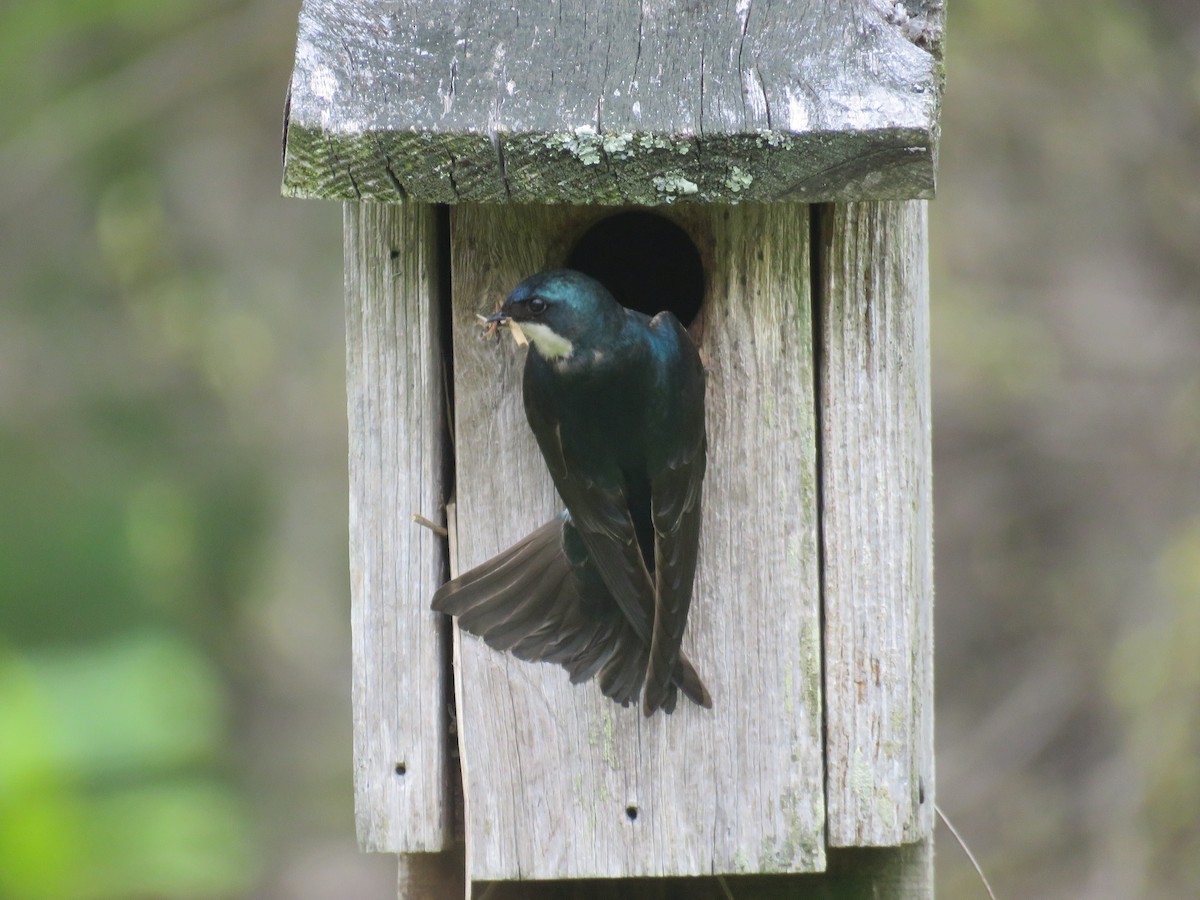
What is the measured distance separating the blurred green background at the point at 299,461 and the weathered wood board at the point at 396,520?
191cm

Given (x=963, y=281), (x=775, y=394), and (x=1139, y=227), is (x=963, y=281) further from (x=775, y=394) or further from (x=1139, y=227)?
(x=775, y=394)

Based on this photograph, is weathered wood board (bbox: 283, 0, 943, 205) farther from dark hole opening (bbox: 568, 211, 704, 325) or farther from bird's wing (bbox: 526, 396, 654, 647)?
dark hole opening (bbox: 568, 211, 704, 325)

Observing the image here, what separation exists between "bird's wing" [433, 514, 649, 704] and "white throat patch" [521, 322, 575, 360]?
26 cm

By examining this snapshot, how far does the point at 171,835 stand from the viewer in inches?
155

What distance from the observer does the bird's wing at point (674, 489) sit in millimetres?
2064

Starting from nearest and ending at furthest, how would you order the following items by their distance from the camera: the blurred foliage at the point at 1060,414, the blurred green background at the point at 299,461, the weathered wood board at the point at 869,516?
the weathered wood board at the point at 869,516 < the blurred green background at the point at 299,461 < the blurred foliage at the point at 1060,414

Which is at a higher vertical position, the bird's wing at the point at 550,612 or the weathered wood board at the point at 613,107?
the weathered wood board at the point at 613,107

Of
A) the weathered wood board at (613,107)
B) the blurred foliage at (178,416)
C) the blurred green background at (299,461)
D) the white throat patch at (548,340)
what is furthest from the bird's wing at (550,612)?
the blurred foliage at (178,416)

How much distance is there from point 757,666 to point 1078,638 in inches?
106

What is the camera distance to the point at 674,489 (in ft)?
6.80

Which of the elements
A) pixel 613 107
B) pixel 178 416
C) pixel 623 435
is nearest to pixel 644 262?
pixel 623 435

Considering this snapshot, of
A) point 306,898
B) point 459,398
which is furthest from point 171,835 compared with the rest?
point 459,398

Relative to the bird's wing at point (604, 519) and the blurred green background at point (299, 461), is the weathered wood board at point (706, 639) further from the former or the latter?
the blurred green background at point (299, 461)

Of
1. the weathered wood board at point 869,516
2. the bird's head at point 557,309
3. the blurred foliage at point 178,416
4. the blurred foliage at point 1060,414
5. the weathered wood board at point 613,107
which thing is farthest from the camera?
the blurred foliage at point 178,416
